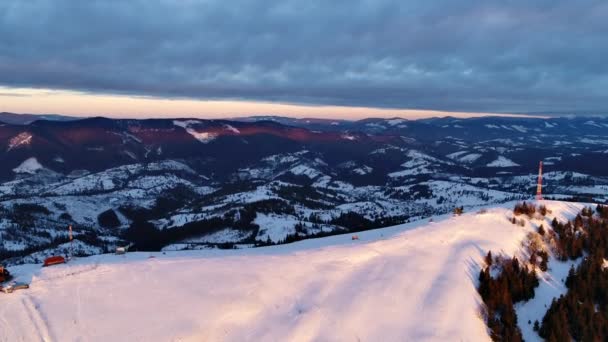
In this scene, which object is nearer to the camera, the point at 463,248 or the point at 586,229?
the point at 463,248

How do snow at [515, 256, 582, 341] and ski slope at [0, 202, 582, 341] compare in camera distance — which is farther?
snow at [515, 256, 582, 341]

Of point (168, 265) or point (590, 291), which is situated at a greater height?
point (168, 265)

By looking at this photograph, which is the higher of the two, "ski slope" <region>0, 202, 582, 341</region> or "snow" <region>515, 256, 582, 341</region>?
"ski slope" <region>0, 202, 582, 341</region>

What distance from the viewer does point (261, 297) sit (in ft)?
145

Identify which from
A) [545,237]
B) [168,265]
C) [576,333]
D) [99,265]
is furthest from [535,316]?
[99,265]

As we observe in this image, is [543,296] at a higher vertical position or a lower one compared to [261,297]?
lower

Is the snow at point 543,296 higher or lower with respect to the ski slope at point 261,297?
lower

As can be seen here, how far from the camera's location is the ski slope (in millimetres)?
37875

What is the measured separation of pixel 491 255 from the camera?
198ft

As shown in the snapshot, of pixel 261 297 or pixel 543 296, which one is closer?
pixel 261 297

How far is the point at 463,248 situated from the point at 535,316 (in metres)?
12.9

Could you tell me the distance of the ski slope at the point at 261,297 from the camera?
124ft

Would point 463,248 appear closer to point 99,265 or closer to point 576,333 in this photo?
point 576,333

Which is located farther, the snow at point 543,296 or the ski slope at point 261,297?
the snow at point 543,296
